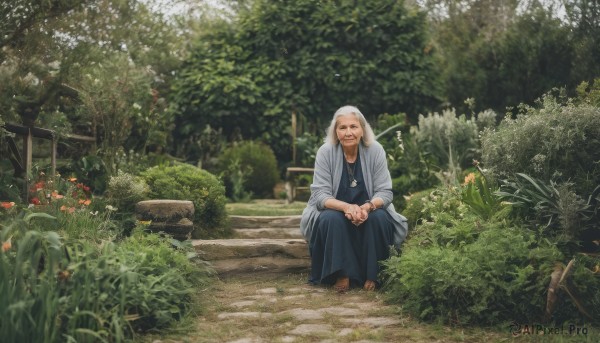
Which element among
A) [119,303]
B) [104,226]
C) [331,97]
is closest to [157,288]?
[119,303]

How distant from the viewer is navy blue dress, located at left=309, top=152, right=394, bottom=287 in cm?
536

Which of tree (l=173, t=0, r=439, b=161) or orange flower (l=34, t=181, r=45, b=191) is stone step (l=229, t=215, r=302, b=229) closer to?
orange flower (l=34, t=181, r=45, b=191)

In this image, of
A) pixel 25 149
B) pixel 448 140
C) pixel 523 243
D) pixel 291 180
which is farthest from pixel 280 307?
pixel 291 180

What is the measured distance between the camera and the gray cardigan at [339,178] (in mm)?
5594

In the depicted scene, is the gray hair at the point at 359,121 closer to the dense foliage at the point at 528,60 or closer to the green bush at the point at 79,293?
the green bush at the point at 79,293

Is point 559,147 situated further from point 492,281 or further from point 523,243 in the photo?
point 492,281

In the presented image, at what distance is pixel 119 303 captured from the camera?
12.3 feet

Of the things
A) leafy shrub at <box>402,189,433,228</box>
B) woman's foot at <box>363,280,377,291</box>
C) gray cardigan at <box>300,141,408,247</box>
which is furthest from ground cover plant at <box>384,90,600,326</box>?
leafy shrub at <box>402,189,433,228</box>

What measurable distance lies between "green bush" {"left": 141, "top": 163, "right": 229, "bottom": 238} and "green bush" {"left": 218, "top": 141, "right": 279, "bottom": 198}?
3089mm

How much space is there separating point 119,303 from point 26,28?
340 centimetres

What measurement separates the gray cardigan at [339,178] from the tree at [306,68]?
543 cm

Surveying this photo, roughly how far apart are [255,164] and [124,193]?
4.19 metres

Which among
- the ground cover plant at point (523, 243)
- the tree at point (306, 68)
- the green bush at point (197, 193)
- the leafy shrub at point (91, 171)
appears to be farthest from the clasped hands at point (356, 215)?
the tree at point (306, 68)

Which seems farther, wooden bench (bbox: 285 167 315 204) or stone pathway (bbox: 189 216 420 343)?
wooden bench (bbox: 285 167 315 204)
